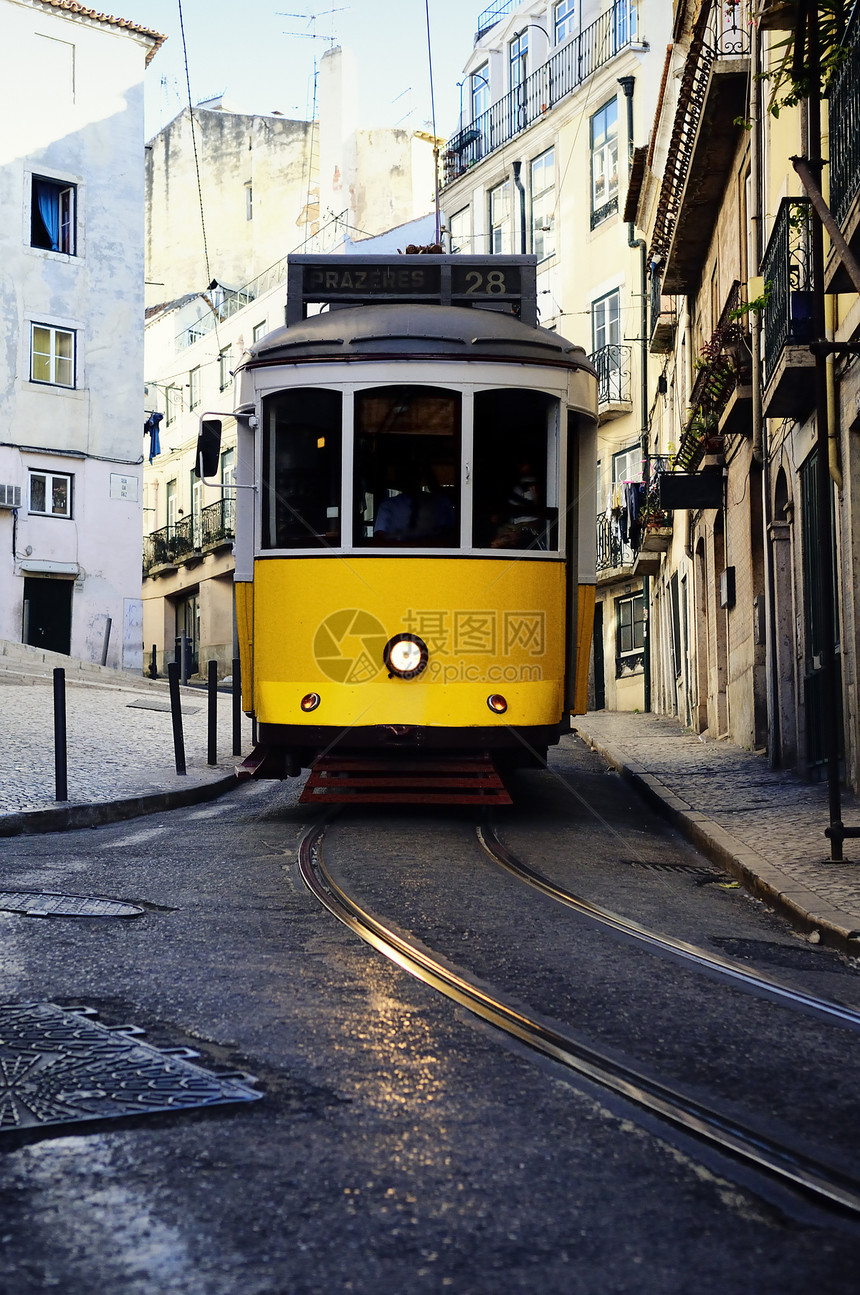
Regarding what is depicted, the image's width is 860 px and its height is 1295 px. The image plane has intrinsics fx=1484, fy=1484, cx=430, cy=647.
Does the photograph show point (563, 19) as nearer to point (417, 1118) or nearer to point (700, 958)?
point (700, 958)

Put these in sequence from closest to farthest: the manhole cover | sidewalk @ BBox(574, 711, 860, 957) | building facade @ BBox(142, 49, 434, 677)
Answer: the manhole cover < sidewalk @ BBox(574, 711, 860, 957) < building facade @ BBox(142, 49, 434, 677)

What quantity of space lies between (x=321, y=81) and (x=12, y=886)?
1716 inches

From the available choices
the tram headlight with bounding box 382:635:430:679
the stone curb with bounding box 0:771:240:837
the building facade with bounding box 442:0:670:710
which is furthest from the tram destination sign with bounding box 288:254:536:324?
the building facade with bounding box 442:0:670:710

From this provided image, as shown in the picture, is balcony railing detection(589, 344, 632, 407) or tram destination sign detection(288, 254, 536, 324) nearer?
tram destination sign detection(288, 254, 536, 324)

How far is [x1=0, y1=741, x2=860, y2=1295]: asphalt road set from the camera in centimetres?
247

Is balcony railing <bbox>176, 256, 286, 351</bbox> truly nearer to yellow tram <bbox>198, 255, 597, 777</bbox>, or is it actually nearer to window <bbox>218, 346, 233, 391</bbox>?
window <bbox>218, 346, 233, 391</bbox>

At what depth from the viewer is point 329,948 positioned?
5.27 metres

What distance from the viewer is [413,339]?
9539mm

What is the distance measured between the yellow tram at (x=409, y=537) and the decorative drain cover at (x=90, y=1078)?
5401 millimetres

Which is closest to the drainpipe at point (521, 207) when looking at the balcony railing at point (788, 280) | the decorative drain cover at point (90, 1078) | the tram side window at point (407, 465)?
the balcony railing at point (788, 280)

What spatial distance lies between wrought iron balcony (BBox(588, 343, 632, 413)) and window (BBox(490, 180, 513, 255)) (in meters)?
5.04

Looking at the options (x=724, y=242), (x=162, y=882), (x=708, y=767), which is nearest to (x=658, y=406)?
(x=724, y=242)

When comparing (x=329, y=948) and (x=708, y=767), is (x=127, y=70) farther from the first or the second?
(x=329, y=948)

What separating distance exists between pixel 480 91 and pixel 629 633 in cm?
1494
